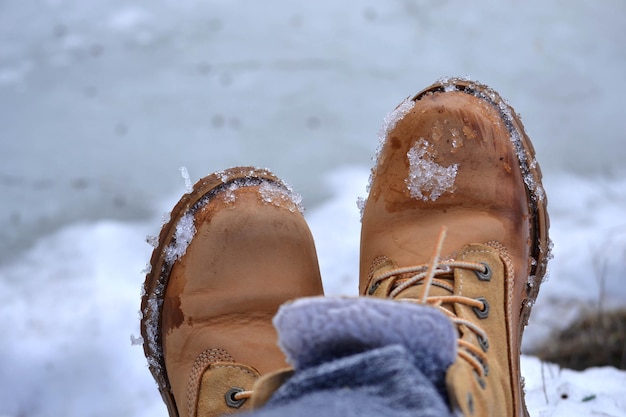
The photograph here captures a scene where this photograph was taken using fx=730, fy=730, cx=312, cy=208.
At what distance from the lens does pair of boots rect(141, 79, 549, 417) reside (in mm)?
1437

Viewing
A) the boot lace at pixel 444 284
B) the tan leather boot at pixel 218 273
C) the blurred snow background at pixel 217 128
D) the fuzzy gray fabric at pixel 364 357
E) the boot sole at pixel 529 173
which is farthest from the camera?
the blurred snow background at pixel 217 128

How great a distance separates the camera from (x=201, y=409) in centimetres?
143

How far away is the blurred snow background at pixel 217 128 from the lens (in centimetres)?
210

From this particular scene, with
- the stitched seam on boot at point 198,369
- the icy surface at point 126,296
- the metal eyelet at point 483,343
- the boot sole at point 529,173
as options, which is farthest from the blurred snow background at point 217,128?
the metal eyelet at point 483,343

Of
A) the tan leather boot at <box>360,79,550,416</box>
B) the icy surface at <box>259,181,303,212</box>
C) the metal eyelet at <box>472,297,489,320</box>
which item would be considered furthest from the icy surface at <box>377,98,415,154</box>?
the metal eyelet at <box>472,297,489,320</box>

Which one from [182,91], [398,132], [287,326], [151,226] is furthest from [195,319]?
[182,91]

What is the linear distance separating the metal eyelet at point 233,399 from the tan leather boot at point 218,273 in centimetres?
11

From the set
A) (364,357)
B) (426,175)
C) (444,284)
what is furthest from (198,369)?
(364,357)

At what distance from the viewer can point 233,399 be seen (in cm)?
141

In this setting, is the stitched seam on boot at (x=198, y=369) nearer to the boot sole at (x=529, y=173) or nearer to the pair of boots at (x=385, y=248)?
the pair of boots at (x=385, y=248)

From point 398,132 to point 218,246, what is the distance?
47cm

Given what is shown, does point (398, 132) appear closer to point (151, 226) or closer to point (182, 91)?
point (151, 226)

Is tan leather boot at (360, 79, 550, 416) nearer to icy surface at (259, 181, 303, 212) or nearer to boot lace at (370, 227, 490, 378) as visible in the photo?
boot lace at (370, 227, 490, 378)

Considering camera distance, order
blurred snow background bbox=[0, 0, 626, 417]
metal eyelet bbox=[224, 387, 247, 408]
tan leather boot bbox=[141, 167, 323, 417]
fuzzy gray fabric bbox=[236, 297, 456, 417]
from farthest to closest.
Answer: blurred snow background bbox=[0, 0, 626, 417], tan leather boot bbox=[141, 167, 323, 417], metal eyelet bbox=[224, 387, 247, 408], fuzzy gray fabric bbox=[236, 297, 456, 417]
